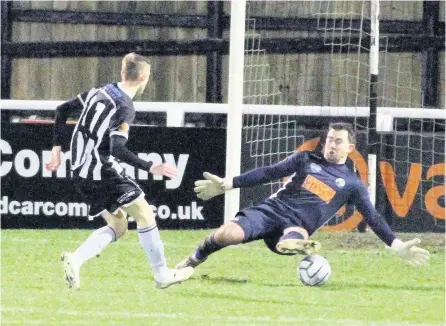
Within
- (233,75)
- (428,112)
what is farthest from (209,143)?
(428,112)

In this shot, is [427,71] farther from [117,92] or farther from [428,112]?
[117,92]

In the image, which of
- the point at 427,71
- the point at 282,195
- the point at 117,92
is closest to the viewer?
the point at 117,92

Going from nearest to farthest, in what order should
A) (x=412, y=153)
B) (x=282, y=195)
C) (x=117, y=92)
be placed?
1. (x=117, y=92)
2. (x=282, y=195)
3. (x=412, y=153)

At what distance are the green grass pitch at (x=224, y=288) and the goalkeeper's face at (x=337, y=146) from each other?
96 centimetres

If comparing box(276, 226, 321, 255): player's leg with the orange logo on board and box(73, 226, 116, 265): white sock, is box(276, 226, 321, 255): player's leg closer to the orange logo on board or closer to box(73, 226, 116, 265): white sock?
the orange logo on board

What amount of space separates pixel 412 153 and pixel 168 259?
307 centimetres

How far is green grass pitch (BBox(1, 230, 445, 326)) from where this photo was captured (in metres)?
8.48

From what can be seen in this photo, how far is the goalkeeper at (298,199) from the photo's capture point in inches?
390

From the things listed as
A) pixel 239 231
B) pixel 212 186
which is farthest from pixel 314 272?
pixel 212 186

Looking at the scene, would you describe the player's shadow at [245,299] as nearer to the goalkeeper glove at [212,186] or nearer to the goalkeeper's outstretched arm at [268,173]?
the goalkeeper glove at [212,186]

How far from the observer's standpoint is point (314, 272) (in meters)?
9.85

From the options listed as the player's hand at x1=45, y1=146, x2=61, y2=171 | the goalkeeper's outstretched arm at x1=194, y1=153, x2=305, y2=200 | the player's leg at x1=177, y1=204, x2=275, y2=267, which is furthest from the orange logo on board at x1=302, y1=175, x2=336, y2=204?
the player's hand at x1=45, y1=146, x2=61, y2=171

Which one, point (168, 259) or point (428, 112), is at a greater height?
point (428, 112)

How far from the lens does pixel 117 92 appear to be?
959 cm
